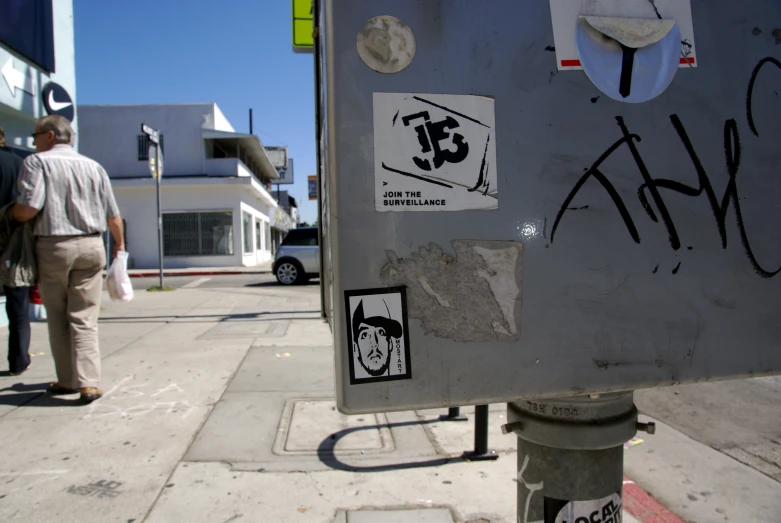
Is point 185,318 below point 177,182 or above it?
below

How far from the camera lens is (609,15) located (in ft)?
3.04

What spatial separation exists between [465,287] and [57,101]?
7.71m

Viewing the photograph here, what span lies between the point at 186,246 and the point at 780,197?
24.0m

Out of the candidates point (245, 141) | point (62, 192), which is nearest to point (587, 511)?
point (62, 192)

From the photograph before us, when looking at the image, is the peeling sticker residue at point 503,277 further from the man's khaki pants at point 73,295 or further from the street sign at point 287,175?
the street sign at point 287,175

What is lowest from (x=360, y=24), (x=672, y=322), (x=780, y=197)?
(x=672, y=322)

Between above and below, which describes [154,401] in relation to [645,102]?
below

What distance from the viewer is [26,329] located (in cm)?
407

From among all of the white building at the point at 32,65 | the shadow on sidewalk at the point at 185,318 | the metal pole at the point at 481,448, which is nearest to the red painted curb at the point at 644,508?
the metal pole at the point at 481,448

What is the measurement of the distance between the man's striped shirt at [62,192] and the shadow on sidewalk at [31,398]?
114 centimetres

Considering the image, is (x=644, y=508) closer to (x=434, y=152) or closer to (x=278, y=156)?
(x=434, y=152)

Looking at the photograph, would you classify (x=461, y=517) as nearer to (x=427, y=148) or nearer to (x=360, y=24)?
(x=427, y=148)

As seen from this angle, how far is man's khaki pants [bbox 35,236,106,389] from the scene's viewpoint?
323cm

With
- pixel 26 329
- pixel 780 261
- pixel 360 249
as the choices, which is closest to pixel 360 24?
pixel 360 249
